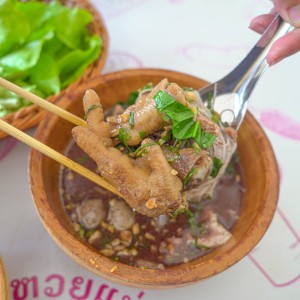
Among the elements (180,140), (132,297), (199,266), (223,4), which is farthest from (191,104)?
(223,4)

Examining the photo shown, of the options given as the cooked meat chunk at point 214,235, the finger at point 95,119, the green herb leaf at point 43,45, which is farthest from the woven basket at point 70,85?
the cooked meat chunk at point 214,235

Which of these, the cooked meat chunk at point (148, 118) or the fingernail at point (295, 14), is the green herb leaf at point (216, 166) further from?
the fingernail at point (295, 14)

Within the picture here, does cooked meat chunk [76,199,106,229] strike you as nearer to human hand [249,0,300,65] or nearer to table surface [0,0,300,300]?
table surface [0,0,300,300]

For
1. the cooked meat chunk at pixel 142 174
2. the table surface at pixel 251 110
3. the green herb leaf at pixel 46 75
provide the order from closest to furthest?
the cooked meat chunk at pixel 142 174, the table surface at pixel 251 110, the green herb leaf at pixel 46 75

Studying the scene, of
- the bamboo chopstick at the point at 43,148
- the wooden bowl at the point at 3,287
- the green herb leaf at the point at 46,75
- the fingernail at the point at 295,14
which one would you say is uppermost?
the fingernail at the point at 295,14

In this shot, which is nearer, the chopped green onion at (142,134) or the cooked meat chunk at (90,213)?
the chopped green onion at (142,134)

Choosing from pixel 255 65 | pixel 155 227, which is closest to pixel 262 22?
pixel 255 65
